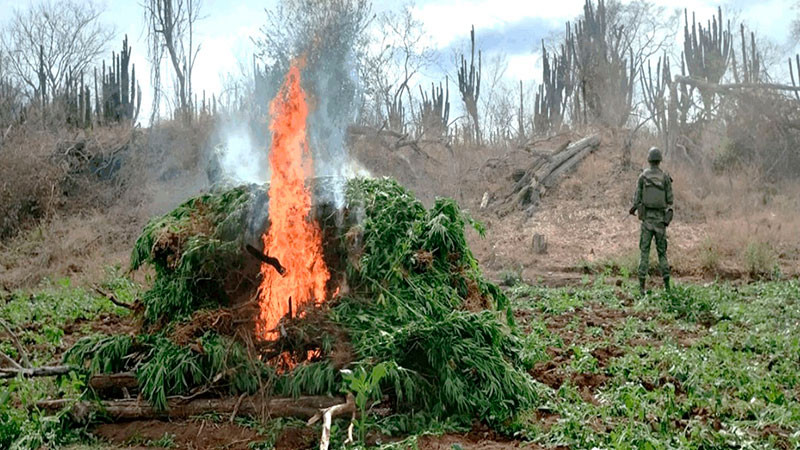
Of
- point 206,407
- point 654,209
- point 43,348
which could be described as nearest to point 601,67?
point 654,209

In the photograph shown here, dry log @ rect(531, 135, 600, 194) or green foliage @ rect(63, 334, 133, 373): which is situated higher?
dry log @ rect(531, 135, 600, 194)

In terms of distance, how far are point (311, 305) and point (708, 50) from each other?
28.7m

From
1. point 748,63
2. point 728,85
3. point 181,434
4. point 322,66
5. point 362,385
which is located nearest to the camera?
point 362,385

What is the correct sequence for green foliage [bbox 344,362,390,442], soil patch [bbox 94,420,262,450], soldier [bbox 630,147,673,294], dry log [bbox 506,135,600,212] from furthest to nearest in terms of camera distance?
dry log [bbox 506,135,600,212] → soldier [bbox 630,147,673,294] → soil patch [bbox 94,420,262,450] → green foliage [bbox 344,362,390,442]

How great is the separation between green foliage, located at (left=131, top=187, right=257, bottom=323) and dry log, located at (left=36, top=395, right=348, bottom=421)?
35.1 inches

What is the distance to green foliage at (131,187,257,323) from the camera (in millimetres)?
5777

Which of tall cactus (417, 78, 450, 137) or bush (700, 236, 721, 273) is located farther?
tall cactus (417, 78, 450, 137)

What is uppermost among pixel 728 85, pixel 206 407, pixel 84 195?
pixel 728 85

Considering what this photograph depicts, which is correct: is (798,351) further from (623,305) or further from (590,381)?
(623,305)

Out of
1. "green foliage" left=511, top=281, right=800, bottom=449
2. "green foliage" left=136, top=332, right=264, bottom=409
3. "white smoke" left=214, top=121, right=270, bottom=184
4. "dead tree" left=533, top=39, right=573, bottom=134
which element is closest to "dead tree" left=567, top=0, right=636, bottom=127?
"dead tree" left=533, top=39, right=573, bottom=134

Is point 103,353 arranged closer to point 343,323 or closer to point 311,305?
point 311,305

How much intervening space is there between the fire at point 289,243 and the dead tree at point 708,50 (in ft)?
89.5

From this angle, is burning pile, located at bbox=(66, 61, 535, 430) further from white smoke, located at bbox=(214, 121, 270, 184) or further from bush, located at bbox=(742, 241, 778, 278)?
bush, located at bbox=(742, 241, 778, 278)

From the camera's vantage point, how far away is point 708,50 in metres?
29.6
